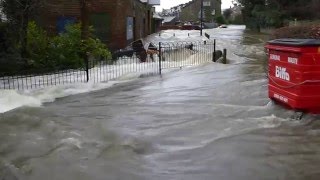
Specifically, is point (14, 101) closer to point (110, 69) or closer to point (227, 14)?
point (110, 69)

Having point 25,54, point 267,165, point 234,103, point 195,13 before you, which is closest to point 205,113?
point 234,103

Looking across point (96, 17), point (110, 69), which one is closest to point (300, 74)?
point (110, 69)

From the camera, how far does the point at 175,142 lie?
797 centimetres

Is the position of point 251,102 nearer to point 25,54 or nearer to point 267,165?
point 267,165

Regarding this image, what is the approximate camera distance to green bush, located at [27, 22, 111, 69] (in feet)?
56.4

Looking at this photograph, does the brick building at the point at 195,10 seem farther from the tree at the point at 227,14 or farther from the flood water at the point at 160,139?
the flood water at the point at 160,139

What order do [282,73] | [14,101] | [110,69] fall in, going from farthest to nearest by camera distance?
[110,69]
[14,101]
[282,73]

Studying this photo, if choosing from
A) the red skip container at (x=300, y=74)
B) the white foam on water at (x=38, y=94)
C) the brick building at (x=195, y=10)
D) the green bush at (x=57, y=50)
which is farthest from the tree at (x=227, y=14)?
the red skip container at (x=300, y=74)

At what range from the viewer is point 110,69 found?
60.1ft

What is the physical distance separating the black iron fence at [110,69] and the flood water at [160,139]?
275cm

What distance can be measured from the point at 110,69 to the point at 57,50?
2.11 m

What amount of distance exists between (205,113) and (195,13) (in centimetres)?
12667

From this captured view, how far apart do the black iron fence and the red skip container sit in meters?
7.50

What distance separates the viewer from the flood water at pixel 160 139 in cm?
653
